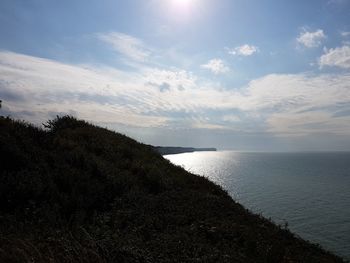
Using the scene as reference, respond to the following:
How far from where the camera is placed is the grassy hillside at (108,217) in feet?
25.5

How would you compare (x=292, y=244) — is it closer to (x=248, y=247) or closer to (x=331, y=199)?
(x=248, y=247)

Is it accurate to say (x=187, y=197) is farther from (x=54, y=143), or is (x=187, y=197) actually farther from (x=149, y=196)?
(x=54, y=143)

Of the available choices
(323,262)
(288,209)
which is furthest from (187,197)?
(288,209)

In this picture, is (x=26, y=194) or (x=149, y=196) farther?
(x=149, y=196)

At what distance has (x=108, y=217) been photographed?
11.3 meters

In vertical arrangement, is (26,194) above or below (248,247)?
above

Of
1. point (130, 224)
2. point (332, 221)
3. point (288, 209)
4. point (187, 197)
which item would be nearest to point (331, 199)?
point (288, 209)

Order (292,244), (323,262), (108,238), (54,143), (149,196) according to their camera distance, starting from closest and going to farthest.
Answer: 1. (108,238)
2. (323,262)
3. (292,244)
4. (149,196)
5. (54,143)

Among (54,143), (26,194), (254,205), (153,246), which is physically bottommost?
(254,205)

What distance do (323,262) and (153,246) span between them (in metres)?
5.86

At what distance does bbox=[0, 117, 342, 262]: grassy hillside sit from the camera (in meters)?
7.79

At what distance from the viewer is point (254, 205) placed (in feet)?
179

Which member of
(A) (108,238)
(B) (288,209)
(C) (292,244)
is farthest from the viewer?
(B) (288,209)

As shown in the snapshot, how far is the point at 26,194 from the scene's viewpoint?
37.3 ft
